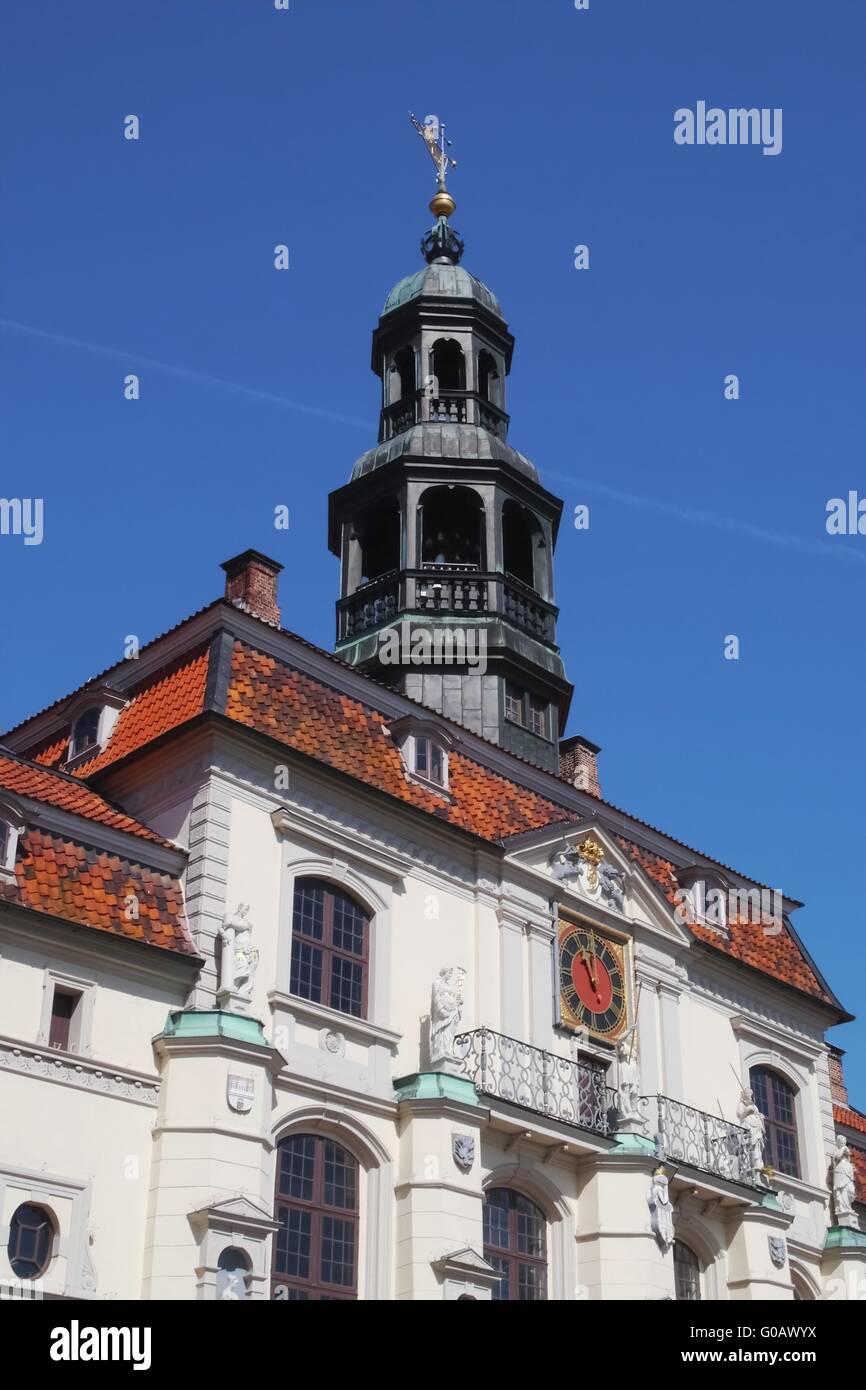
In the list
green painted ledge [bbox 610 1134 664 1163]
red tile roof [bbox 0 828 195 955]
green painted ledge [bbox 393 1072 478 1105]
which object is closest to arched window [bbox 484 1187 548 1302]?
green painted ledge [bbox 610 1134 664 1163]

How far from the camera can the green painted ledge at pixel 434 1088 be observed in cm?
2491

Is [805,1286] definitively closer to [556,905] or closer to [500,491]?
[556,905]

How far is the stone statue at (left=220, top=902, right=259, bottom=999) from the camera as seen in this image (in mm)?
23250

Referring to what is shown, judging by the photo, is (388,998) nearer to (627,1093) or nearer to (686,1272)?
(627,1093)

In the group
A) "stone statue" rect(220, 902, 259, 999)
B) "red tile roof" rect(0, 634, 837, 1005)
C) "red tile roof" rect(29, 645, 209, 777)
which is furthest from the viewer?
"red tile roof" rect(0, 634, 837, 1005)

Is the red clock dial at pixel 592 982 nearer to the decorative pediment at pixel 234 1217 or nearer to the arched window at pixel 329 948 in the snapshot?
the arched window at pixel 329 948

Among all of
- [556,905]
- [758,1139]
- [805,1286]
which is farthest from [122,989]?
[805,1286]

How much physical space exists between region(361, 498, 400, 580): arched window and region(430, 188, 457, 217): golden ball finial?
36.2 feet

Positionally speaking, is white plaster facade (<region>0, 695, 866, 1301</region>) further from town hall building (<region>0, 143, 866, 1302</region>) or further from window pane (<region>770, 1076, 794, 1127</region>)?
window pane (<region>770, 1076, 794, 1127</region>)

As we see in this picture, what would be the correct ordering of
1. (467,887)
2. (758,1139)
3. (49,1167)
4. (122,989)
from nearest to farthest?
(49,1167) < (122,989) < (467,887) < (758,1139)

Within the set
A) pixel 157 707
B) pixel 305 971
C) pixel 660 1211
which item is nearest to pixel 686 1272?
pixel 660 1211
